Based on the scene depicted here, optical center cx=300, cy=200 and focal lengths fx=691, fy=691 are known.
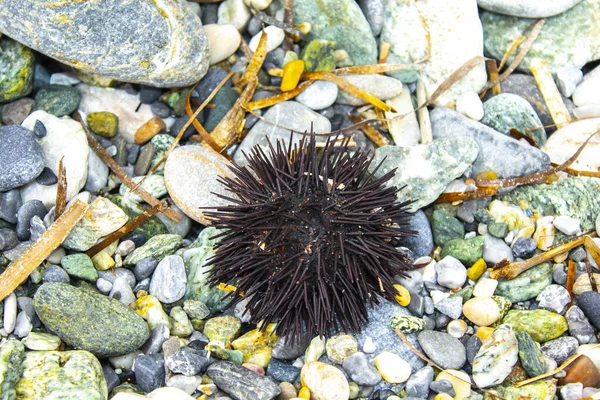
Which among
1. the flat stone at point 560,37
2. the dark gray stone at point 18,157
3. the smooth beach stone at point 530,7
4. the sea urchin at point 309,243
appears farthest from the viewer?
the flat stone at point 560,37

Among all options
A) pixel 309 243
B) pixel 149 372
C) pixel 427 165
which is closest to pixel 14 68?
pixel 149 372

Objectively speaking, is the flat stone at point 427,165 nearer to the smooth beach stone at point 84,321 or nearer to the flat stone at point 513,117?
the flat stone at point 513,117

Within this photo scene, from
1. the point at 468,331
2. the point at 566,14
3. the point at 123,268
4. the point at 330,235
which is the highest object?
the point at 566,14

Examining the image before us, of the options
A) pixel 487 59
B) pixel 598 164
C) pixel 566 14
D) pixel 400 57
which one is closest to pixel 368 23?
pixel 400 57

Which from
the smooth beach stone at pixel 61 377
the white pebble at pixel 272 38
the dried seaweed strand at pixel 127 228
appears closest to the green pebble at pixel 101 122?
the dried seaweed strand at pixel 127 228

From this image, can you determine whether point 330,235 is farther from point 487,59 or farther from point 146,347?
point 487,59

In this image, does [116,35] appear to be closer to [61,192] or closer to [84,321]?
[61,192]
